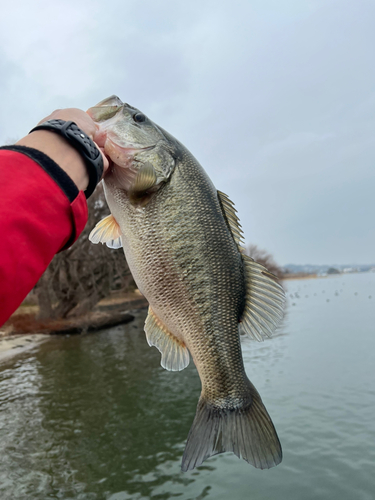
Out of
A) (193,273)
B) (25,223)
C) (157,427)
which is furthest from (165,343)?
(157,427)

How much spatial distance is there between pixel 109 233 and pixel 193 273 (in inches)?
24.2

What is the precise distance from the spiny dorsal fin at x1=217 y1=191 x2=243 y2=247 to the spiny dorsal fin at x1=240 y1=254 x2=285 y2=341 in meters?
0.13

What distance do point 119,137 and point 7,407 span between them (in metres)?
14.9

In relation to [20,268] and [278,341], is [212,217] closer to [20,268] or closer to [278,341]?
[20,268]

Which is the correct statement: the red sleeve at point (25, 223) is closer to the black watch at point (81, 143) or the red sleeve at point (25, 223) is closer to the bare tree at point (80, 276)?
the black watch at point (81, 143)

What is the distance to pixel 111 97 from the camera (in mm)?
2234

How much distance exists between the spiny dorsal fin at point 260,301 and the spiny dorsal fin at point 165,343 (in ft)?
1.27

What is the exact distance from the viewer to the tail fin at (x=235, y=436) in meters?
1.92

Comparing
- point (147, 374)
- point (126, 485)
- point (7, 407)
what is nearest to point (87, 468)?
point (126, 485)

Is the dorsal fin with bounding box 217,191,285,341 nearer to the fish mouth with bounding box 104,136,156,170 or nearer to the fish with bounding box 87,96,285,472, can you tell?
the fish with bounding box 87,96,285,472

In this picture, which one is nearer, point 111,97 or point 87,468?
point 111,97

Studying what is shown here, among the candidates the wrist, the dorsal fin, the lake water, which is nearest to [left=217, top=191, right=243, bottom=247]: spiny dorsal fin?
the dorsal fin

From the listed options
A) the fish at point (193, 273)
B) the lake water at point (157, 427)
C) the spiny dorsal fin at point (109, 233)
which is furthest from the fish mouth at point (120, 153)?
the lake water at point (157, 427)

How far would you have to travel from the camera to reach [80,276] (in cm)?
2981
